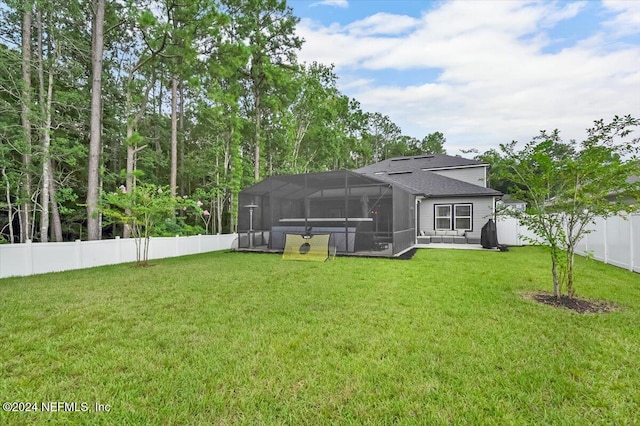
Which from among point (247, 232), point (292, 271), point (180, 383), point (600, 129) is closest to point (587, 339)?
point (600, 129)

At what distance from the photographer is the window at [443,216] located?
1493cm

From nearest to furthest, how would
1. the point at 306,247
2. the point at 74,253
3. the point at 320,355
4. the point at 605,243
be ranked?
the point at 320,355
the point at 74,253
the point at 605,243
the point at 306,247

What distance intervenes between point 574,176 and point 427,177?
12.7m

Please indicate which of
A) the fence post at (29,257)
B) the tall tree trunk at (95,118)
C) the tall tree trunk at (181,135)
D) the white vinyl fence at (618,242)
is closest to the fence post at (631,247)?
the white vinyl fence at (618,242)

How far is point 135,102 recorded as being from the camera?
1196cm

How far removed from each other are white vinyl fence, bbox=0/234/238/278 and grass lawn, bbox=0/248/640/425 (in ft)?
5.10

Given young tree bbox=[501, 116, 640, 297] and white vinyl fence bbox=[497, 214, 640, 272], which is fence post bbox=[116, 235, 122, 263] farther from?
white vinyl fence bbox=[497, 214, 640, 272]

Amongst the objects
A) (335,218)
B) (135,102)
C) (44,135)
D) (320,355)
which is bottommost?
(320,355)

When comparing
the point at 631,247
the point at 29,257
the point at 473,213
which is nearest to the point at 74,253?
the point at 29,257

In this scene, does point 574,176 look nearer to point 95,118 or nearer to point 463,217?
point 463,217

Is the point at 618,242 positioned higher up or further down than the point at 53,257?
higher up

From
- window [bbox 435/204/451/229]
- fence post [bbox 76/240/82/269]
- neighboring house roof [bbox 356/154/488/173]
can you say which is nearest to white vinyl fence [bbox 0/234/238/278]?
fence post [bbox 76/240/82/269]

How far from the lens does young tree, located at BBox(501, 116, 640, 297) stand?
404cm

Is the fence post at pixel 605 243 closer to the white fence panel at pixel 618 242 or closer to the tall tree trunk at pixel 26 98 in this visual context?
the white fence panel at pixel 618 242
